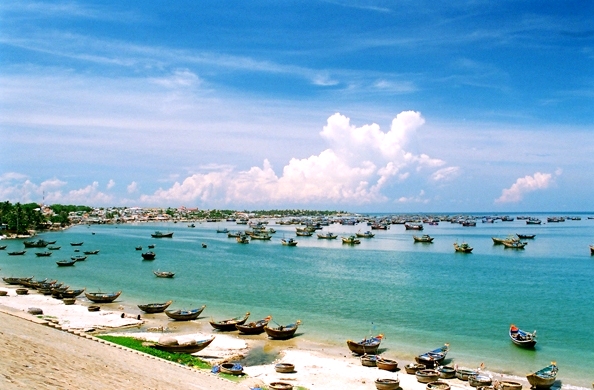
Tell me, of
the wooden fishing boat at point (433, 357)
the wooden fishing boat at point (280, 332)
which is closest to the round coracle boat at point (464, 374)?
the wooden fishing boat at point (433, 357)

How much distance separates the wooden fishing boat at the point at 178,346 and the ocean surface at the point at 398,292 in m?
8.15

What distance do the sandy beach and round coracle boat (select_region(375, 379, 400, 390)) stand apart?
52cm

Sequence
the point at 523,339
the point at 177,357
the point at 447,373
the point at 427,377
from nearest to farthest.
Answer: the point at 427,377
the point at 447,373
the point at 177,357
the point at 523,339

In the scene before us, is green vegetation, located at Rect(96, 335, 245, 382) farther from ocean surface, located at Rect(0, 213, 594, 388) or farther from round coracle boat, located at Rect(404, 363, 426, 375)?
ocean surface, located at Rect(0, 213, 594, 388)

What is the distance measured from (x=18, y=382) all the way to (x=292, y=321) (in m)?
23.0

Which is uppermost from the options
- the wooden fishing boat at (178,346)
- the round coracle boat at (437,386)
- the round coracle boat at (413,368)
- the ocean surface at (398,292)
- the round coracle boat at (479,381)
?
the wooden fishing boat at (178,346)

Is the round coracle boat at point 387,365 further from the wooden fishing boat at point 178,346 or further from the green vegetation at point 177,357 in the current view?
the wooden fishing boat at point 178,346

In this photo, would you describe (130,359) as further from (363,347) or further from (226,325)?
(363,347)

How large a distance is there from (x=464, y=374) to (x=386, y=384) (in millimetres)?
4637

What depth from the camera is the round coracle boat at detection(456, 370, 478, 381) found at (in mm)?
21453

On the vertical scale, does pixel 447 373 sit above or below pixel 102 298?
above

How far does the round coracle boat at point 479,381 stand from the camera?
20359 mm

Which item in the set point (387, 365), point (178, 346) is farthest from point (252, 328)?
point (387, 365)

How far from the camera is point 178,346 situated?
22984mm
